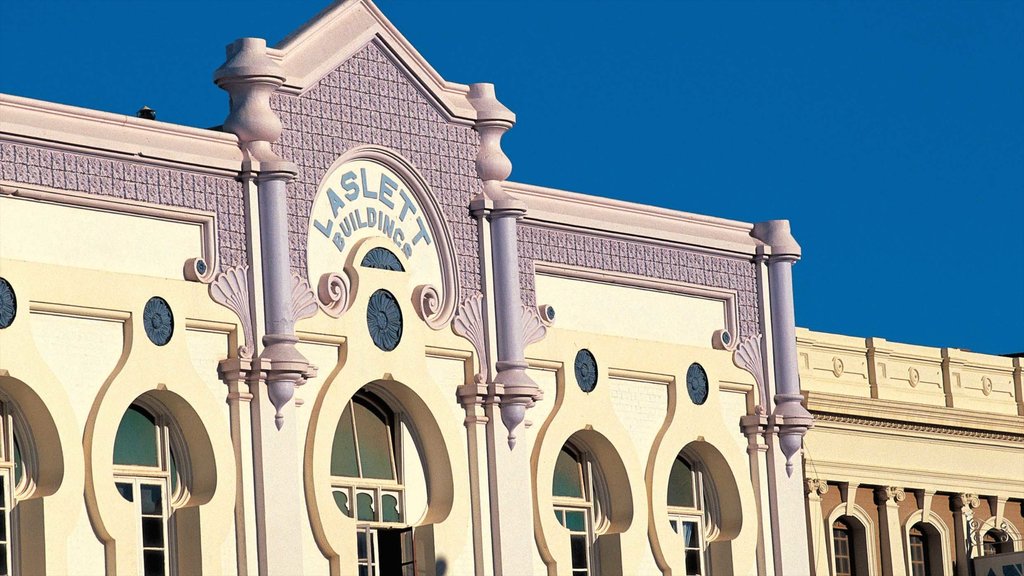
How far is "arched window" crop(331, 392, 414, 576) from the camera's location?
31828mm

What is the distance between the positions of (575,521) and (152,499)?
7.14 m

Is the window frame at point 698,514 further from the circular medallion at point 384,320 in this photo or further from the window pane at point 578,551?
the circular medallion at point 384,320

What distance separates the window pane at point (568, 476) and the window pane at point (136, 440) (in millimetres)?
6725

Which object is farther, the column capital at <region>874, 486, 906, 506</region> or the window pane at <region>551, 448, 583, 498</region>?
the column capital at <region>874, 486, 906, 506</region>

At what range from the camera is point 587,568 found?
34875 millimetres

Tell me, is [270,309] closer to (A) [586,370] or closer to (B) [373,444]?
(B) [373,444]

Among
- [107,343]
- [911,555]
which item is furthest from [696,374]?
[107,343]

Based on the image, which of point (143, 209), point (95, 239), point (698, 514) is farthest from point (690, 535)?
point (95, 239)

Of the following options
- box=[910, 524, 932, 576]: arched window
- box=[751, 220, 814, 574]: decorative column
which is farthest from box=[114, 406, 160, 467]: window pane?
box=[910, 524, 932, 576]: arched window

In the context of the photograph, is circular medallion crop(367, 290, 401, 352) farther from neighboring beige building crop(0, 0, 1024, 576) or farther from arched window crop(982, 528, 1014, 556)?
arched window crop(982, 528, 1014, 556)

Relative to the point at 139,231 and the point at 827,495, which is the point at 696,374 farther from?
the point at 139,231

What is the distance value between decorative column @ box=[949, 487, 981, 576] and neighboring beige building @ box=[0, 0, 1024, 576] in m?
2.72

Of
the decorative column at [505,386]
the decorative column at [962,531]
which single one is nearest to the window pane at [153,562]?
the decorative column at [505,386]

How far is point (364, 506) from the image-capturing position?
3200 cm
